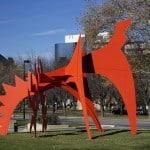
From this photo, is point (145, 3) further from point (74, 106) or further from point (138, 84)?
point (74, 106)

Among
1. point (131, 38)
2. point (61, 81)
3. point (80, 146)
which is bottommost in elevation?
point (80, 146)

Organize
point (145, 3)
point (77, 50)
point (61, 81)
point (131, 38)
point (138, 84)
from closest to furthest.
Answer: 1. point (77, 50)
2. point (61, 81)
3. point (145, 3)
4. point (131, 38)
5. point (138, 84)

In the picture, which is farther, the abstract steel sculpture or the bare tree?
the bare tree

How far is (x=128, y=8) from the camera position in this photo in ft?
121

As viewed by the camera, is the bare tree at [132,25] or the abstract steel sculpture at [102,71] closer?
the abstract steel sculpture at [102,71]

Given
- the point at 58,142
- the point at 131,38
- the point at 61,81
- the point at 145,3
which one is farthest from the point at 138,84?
the point at 58,142

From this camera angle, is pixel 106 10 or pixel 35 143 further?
pixel 106 10

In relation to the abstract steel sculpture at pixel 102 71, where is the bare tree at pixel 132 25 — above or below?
above

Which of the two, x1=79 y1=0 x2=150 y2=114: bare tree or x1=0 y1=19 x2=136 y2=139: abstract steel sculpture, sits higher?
x1=79 y1=0 x2=150 y2=114: bare tree

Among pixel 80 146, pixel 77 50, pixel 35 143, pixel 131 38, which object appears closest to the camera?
pixel 80 146

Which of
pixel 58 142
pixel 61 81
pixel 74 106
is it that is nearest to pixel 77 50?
pixel 61 81

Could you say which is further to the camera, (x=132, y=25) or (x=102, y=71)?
(x=132, y=25)

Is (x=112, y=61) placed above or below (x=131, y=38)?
below

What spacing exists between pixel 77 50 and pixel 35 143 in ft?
15.3
